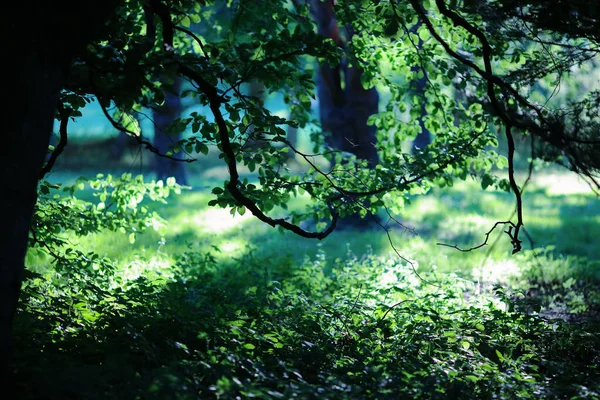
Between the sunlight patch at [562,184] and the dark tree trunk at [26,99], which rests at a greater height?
the sunlight patch at [562,184]

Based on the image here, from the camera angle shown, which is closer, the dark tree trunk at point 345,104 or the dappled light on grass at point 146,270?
the dappled light on grass at point 146,270

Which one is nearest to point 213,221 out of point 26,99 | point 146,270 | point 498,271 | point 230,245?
point 230,245

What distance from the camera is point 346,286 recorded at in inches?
267

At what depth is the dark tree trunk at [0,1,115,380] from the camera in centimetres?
300

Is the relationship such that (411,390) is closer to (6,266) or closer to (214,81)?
(6,266)

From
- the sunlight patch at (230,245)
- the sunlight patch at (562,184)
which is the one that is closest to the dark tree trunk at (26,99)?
the sunlight patch at (230,245)

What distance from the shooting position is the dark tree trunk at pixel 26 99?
3.00 meters

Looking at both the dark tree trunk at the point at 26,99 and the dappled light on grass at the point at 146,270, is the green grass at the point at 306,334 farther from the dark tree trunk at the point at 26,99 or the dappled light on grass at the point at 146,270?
the dark tree trunk at the point at 26,99

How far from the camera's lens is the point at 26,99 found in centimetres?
303

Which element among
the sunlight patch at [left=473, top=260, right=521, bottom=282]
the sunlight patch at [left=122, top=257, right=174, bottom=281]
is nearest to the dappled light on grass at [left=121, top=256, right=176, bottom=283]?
the sunlight patch at [left=122, top=257, right=174, bottom=281]

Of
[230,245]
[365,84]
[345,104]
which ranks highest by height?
[345,104]

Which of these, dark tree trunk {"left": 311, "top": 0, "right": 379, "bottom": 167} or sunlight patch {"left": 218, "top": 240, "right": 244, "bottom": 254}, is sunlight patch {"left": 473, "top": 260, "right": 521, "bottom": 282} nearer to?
dark tree trunk {"left": 311, "top": 0, "right": 379, "bottom": 167}

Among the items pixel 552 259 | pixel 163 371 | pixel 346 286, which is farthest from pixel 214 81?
pixel 552 259

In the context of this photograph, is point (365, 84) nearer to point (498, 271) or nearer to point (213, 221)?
point (498, 271)
